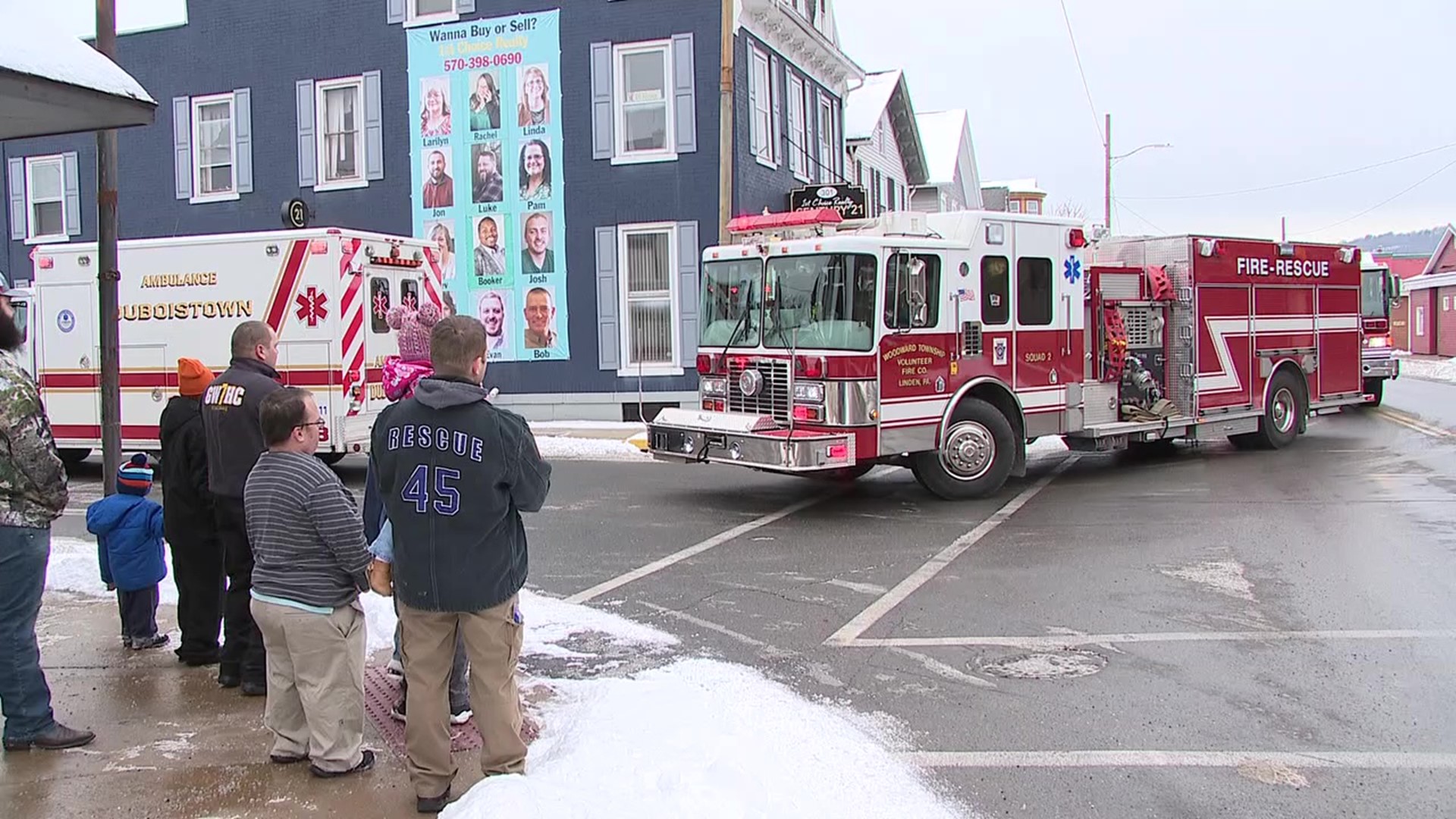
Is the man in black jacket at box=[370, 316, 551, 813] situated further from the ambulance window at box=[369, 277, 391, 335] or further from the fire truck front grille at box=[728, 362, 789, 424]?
the ambulance window at box=[369, 277, 391, 335]

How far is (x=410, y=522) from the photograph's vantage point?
4219 millimetres

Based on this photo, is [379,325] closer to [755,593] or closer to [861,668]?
[755,593]

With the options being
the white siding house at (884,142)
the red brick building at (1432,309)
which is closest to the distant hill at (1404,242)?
the red brick building at (1432,309)

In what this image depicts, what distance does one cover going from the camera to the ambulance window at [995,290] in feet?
39.2

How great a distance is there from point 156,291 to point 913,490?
887 cm

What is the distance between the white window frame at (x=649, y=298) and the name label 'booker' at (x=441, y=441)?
654 inches

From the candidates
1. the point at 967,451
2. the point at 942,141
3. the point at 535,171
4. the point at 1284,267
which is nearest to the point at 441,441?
the point at 967,451

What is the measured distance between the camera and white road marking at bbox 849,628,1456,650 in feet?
22.0

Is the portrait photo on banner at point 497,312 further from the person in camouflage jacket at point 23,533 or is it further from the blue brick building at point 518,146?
the person in camouflage jacket at point 23,533

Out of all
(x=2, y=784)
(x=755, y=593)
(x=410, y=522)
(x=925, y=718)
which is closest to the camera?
(x=410, y=522)

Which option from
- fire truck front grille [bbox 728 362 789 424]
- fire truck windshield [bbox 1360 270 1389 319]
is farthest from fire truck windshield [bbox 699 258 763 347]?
fire truck windshield [bbox 1360 270 1389 319]

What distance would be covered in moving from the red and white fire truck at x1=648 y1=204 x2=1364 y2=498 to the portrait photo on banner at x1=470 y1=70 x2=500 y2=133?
10.3 m

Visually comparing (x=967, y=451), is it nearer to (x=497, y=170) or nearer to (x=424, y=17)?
(x=497, y=170)

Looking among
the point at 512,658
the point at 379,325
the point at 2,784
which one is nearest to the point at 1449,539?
the point at 512,658
